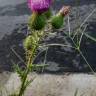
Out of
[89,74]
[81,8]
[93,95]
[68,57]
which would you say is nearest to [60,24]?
[93,95]

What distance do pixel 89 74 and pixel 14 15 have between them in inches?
75.6

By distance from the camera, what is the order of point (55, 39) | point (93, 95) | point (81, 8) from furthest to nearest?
point (81, 8), point (55, 39), point (93, 95)

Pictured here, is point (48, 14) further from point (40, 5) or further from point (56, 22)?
point (40, 5)

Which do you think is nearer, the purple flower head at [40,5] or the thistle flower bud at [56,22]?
the purple flower head at [40,5]

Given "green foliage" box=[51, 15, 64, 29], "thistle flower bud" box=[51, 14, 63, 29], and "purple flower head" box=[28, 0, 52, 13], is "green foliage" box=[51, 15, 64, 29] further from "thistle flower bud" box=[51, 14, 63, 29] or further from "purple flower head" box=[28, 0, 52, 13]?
"purple flower head" box=[28, 0, 52, 13]

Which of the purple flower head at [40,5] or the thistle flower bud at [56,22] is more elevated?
the purple flower head at [40,5]

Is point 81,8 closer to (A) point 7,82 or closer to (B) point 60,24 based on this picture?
(A) point 7,82

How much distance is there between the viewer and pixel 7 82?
10.7ft

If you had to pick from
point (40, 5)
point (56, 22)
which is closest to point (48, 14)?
point (56, 22)

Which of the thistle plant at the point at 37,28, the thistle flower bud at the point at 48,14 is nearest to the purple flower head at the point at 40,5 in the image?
the thistle plant at the point at 37,28

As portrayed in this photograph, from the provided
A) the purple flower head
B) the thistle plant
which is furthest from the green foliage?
the purple flower head

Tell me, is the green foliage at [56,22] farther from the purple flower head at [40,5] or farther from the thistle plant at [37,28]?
the purple flower head at [40,5]

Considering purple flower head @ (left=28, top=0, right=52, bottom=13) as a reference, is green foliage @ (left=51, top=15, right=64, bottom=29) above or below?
below

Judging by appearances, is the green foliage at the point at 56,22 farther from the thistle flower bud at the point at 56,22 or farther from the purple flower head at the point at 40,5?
the purple flower head at the point at 40,5
